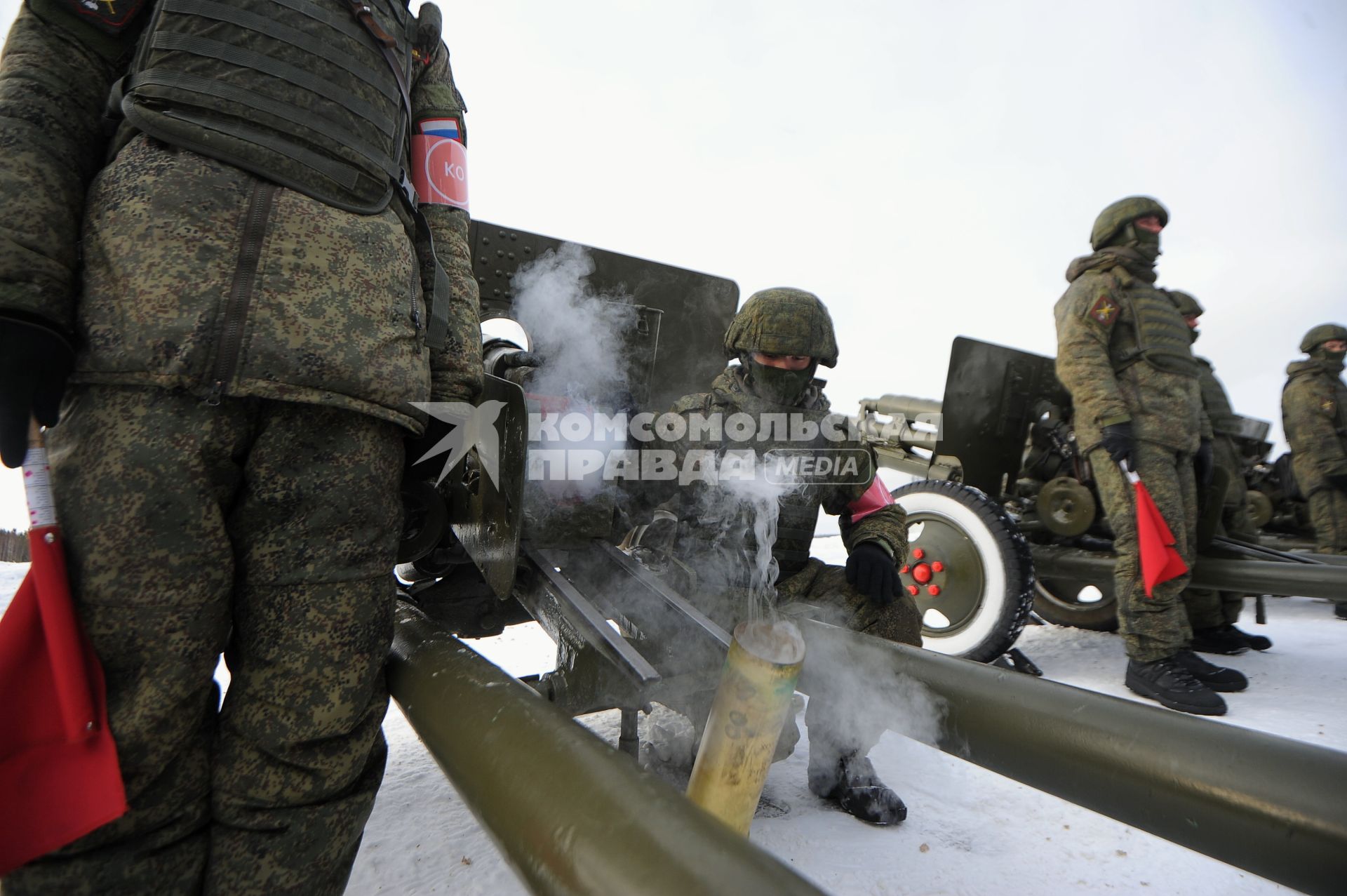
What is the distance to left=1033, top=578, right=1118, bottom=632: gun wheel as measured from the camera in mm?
4289

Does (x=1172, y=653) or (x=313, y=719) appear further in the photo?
(x=1172, y=653)

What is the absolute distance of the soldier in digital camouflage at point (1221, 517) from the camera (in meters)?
3.83

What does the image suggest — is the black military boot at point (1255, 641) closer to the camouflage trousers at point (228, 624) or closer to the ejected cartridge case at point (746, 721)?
the ejected cartridge case at point (746, 721)

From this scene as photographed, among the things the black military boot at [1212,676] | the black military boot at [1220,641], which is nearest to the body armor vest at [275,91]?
the black military boot at [1212,676]

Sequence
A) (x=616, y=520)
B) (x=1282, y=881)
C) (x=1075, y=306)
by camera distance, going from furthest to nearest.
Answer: (x=1075, y=306) < (x=616, y=520) < (x=1282, y=881)

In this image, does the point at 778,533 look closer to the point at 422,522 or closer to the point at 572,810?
the point at 422,522

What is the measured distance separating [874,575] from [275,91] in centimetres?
187

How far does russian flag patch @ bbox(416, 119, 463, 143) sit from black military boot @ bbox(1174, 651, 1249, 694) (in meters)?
3.51

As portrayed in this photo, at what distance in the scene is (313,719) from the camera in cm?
114

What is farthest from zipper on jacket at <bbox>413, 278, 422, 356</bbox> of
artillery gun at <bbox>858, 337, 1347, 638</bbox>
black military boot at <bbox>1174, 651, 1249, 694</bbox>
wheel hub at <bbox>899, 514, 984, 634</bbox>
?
black military boot at <bbox>1174, 651, 1249, 694</bbox>

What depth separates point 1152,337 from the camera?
10.9 ft

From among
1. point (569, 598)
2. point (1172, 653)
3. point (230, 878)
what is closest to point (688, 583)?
point (569, 598)

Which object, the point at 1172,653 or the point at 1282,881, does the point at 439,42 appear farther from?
the point at 1172,653

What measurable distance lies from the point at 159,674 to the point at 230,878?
351mm
